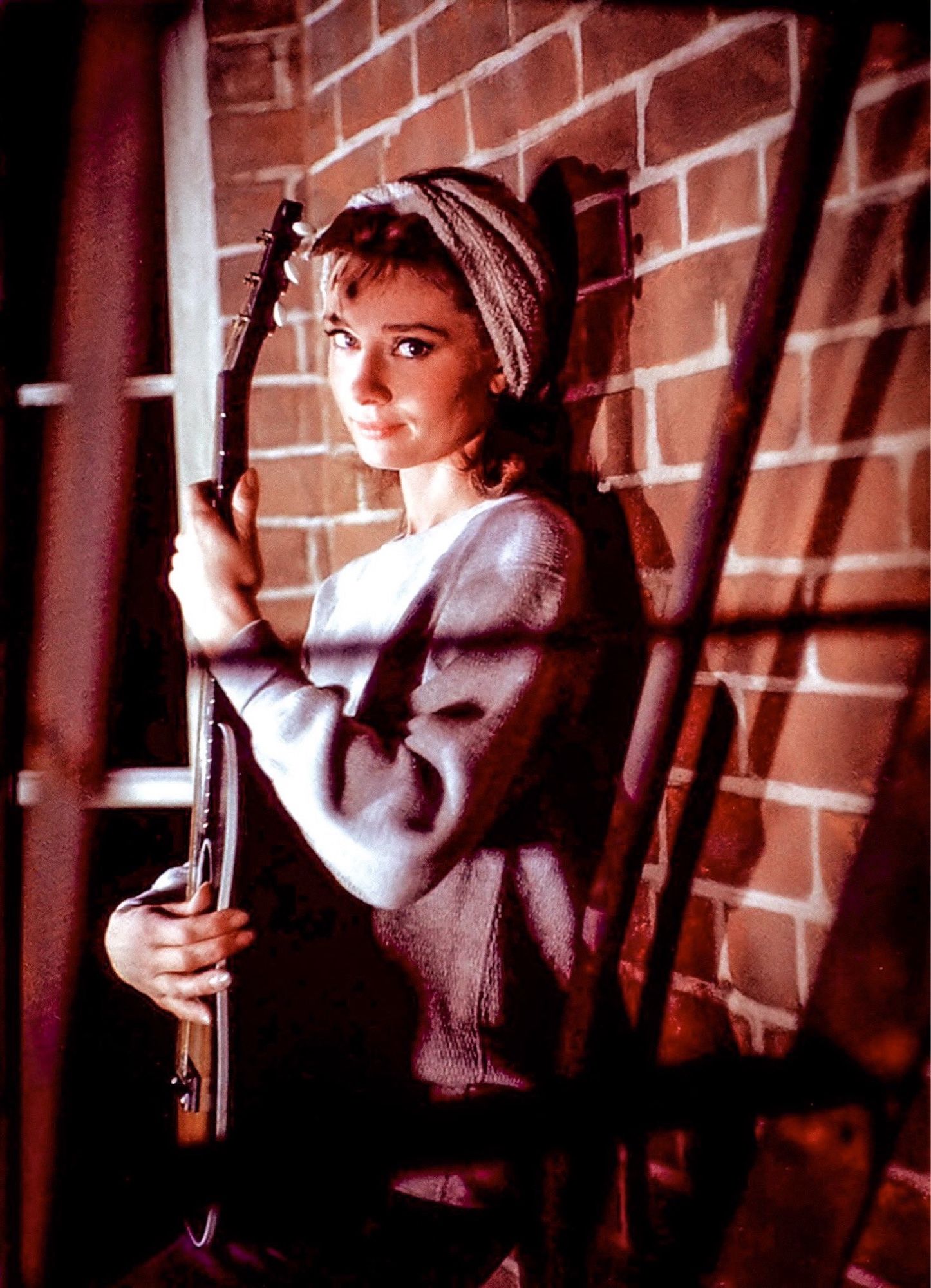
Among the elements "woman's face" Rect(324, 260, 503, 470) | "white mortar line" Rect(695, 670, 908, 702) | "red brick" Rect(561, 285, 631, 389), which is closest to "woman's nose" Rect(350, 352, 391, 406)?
"woman's face" Rect(324, 260, 503, 470)

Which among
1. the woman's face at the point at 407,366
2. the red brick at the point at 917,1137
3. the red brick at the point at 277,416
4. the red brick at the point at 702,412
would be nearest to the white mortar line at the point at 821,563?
the red brick at the point at 702,412

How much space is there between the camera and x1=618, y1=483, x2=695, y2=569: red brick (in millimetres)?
995

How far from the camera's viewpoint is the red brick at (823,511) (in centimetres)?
84

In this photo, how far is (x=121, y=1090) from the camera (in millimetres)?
1222

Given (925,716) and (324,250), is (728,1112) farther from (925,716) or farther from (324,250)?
(324,250)

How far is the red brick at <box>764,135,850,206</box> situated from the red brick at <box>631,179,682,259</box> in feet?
0.32

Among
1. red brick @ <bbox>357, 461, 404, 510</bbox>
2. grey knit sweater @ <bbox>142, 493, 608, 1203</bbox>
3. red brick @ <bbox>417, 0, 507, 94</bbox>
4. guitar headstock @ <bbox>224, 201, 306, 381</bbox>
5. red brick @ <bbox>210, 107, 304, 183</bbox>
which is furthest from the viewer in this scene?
red brick @ <bbox>210, 107, 304, 183</bbox>

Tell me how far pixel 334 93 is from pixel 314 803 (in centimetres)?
96

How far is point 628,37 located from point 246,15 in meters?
0.61

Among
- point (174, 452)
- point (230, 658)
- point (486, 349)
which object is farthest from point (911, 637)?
point (174, 452)

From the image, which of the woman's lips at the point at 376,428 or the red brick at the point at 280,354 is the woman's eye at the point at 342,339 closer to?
the woman's lips at the point at 376,428

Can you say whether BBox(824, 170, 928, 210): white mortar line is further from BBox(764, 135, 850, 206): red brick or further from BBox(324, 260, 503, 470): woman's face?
BBox(324, 260, 503, 470): woman's face

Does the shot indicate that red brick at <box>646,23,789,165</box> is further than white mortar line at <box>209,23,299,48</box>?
No

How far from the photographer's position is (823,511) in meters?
0.89
